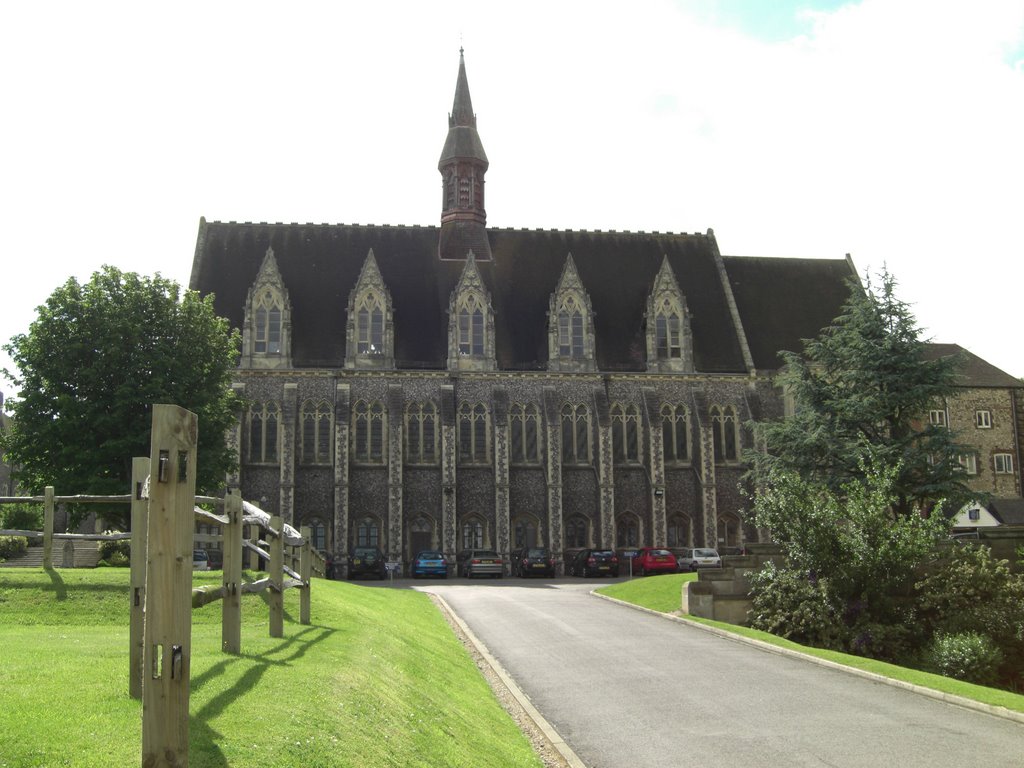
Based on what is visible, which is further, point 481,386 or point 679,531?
point 679,531

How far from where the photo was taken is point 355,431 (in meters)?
51.9

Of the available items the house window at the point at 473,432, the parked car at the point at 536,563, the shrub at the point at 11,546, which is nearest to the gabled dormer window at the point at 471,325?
the house window at the point at 473,432

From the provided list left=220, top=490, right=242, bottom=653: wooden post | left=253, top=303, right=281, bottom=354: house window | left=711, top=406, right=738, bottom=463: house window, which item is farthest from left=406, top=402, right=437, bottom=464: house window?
left=220, top=490, right=242, bottom=653: wooden post

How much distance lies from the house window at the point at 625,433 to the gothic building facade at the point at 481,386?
101 mm

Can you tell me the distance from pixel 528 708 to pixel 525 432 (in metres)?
38.2

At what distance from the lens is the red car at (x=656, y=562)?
150 feet

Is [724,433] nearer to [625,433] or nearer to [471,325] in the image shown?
[625,433]

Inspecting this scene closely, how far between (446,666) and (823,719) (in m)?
5.79

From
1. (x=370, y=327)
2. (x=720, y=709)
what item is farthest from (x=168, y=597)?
(x=370, y=327)

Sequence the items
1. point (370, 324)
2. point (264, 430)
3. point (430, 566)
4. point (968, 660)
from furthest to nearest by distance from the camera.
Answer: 1. point (370, 324)
2. point (264, 430)
3. point (430, 566)
4. point (968, 660)

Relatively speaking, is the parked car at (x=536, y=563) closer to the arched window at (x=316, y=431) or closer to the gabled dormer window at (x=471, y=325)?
the gabled dormer window at (x=471, y=325)

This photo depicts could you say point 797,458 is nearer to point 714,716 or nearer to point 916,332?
point 916,332

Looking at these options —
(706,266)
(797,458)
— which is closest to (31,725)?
(797,458)

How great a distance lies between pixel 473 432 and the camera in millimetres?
52844
